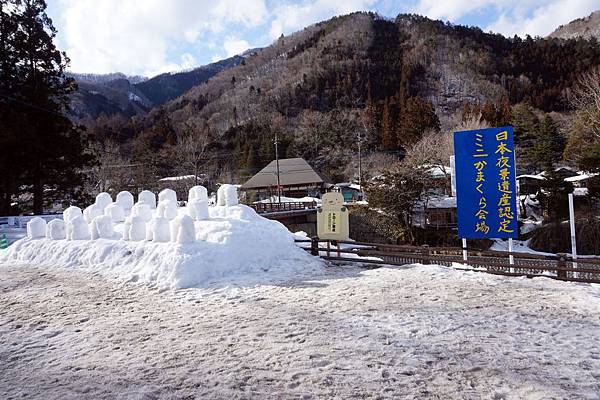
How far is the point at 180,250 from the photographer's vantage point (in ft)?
28.2

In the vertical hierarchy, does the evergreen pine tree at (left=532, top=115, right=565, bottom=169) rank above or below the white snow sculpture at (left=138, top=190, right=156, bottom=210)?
above

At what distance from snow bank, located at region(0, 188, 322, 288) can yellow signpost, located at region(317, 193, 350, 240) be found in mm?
950

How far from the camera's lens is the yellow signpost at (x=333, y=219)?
34.2ft

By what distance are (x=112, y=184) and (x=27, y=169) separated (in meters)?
12.8

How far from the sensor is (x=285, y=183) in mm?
43094

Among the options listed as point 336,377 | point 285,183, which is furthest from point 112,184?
point 336,377

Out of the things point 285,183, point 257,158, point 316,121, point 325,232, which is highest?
point 316,121

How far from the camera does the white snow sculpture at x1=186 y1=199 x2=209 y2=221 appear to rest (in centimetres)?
1110

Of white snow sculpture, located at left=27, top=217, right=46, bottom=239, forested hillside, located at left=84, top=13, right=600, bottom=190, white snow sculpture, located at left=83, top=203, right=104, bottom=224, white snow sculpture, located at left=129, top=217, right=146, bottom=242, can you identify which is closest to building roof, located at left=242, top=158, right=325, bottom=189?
forested hillside, located at left=84, top=13, right=600, bottom=190

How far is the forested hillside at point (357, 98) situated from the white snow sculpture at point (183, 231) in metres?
28.6

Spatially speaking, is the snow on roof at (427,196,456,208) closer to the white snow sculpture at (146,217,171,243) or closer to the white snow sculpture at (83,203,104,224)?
the white snow sculpture at (146,217,171,243)

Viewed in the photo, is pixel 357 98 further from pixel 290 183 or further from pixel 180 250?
pixel 180 250

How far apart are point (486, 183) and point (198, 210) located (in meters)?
8.04

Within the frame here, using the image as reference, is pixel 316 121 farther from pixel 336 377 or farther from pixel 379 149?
pixel 336 377
